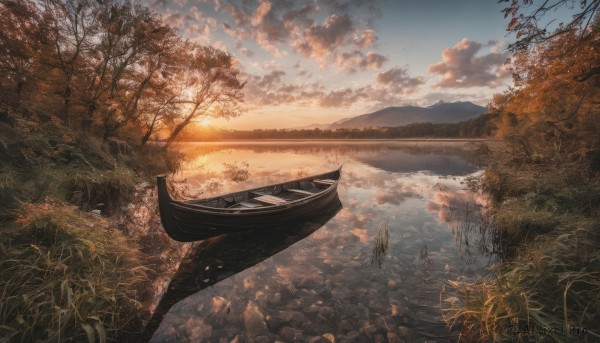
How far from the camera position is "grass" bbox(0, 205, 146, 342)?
128 inches

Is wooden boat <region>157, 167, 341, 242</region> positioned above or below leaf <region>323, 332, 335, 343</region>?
above

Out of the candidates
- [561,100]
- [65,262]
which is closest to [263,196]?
[65,262]

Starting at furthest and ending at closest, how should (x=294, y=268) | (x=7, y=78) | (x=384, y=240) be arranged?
(x=7, y=78) → (x=384, y=240) → (x=294, y=268)

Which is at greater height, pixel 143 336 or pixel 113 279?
pixel 113 279

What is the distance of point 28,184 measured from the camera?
746cm

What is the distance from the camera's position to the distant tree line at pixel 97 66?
13.9 meters

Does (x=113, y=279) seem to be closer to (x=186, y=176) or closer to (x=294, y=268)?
(x=294, y=268)

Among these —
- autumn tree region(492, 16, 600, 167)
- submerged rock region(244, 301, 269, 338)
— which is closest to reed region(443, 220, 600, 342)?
submerged rock region(244, 301, 269, 338)

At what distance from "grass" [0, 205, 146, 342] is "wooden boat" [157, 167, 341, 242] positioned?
144 cm

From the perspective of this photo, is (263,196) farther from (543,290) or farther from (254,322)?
(543,290)

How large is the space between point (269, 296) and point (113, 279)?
121 inches

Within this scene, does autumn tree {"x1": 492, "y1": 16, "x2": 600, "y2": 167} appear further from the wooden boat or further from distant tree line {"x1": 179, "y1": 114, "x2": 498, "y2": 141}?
distant tree line {"x1": 179, "y1": 114, "x2": 498, "y2": 141}

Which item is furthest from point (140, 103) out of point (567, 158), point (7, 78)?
point (567, 158)

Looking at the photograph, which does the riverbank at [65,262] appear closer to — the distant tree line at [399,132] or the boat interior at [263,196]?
the boat interior at [263,196]
